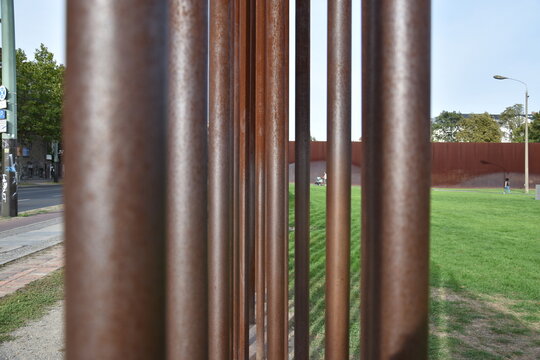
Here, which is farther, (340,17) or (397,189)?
(340,17)

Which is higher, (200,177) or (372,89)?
(372,89)

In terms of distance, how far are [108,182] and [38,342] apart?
3.50 metres

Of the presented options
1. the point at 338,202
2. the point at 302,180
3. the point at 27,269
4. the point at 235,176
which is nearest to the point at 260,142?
the point at 235,176

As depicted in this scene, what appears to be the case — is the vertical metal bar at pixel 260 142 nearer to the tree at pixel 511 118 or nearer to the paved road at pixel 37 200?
the paved road at pixel 37 200

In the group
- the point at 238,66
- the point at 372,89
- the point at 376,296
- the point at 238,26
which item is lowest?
the point at 376,296

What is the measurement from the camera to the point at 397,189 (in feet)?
2.33

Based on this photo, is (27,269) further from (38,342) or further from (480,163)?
(480,163)

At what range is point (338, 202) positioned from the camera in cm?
147

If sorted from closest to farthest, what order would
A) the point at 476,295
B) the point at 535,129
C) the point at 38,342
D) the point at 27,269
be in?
the point at 38,342
the point at 476,295
the point at 27,269
the point at 535,129

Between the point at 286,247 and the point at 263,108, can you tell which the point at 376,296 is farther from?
the point at 263,108

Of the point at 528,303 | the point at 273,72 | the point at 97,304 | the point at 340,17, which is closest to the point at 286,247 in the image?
the point at 273,72

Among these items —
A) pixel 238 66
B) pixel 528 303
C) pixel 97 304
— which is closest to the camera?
pixel 97 304

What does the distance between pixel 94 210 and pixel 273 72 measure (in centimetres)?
180

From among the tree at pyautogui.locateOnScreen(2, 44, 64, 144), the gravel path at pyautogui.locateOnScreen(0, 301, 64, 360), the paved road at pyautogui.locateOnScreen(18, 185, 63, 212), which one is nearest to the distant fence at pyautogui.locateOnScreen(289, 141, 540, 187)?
the tree at pyautogui.locateOnScreen(2, 44, 64, 144)
